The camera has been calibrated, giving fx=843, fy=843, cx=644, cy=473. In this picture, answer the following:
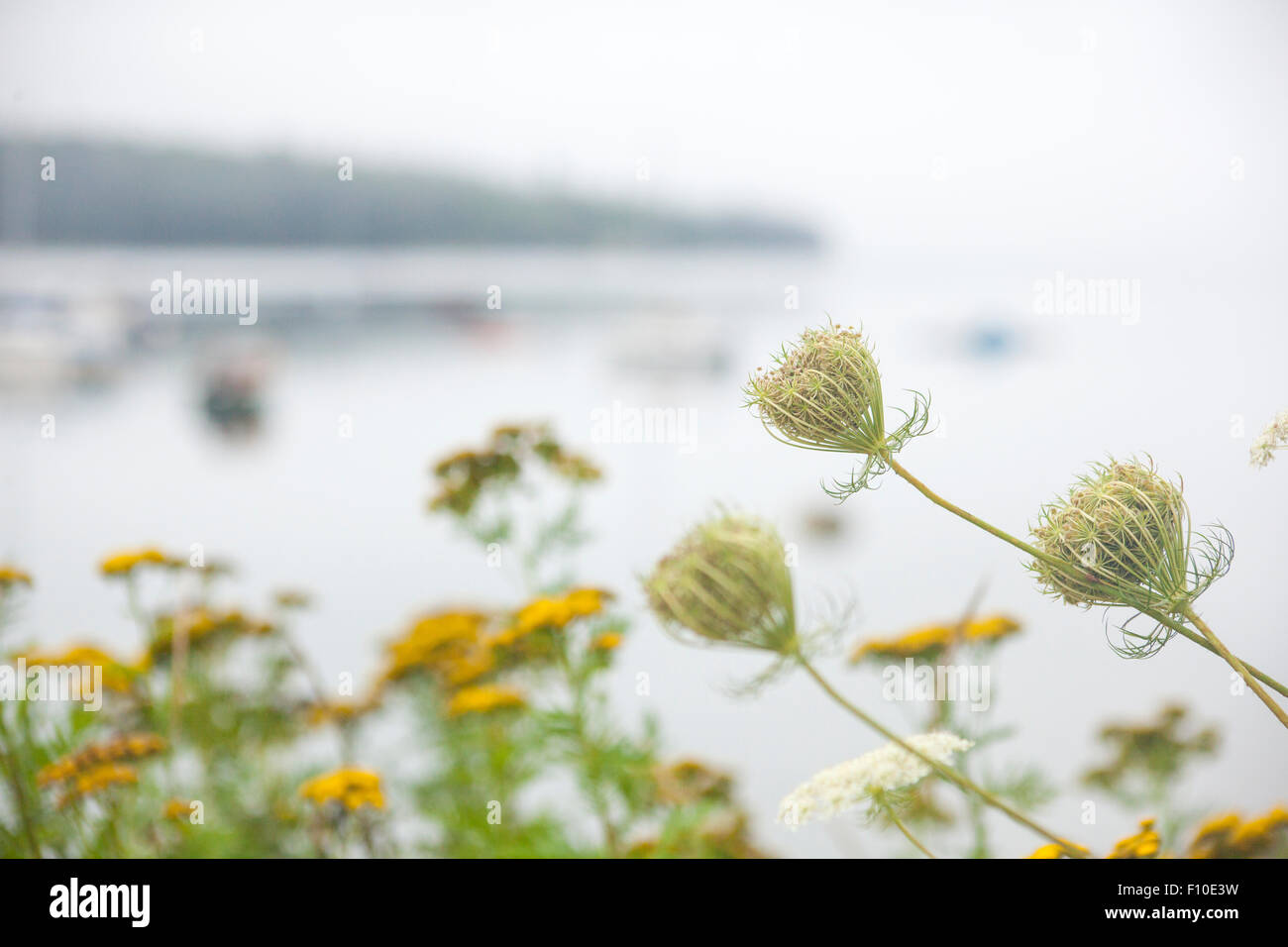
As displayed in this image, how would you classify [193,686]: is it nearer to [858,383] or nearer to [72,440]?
[72,440]

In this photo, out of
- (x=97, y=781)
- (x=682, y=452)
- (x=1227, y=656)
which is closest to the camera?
(x=1227, y=656)

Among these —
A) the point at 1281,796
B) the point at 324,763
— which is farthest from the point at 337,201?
the point at 1281,796

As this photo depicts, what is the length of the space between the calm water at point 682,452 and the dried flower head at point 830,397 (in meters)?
0.14

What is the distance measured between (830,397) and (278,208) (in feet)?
4.17

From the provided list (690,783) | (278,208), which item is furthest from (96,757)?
(278,208)

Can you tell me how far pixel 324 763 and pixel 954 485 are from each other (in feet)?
3.08

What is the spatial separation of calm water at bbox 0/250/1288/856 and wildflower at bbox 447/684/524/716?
0.15m

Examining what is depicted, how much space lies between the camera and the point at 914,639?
2.88 ft

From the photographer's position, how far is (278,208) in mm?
1467

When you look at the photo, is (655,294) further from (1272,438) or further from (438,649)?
(1272,438)

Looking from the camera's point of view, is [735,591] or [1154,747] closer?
[735,591]

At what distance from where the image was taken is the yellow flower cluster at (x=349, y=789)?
0.79m

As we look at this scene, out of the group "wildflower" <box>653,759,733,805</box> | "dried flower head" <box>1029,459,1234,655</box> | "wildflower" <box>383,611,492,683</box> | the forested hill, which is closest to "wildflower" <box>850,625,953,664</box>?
"wildflower" <box>653,759,733,805</box>

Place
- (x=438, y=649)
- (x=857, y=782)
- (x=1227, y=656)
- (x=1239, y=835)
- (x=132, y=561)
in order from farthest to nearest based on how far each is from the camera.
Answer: (x=438, y=649) → (x=132, y=561) → (x=1239, y=835) → (x=857, y=782) → (x=1227, y=656)
